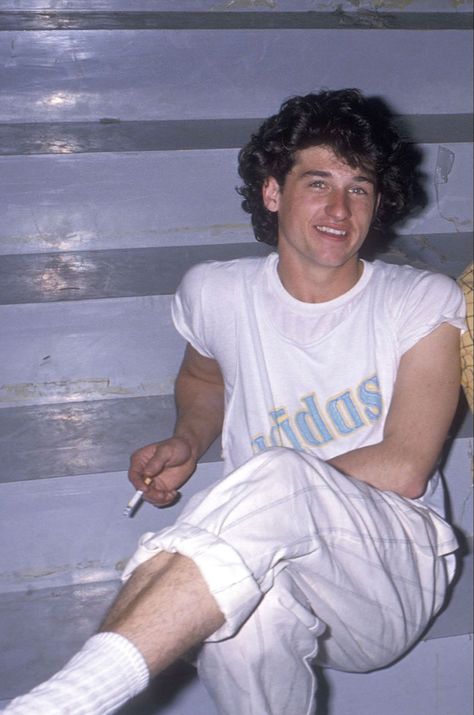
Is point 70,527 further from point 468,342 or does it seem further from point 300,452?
point 468,342

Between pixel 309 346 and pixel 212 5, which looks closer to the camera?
pixel 309 346

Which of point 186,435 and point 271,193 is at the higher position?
point 271,193

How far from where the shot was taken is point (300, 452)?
50.3 inches

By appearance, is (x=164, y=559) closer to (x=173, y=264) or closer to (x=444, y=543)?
(x=444, y=543)

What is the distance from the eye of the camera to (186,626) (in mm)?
1117

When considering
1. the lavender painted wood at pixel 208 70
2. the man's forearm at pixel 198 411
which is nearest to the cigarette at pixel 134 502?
the man's forearm at pixel 198 411

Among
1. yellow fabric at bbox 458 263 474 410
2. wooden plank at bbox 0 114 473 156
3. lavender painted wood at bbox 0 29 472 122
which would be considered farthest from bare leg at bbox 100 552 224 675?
lavender painted wood at bbox 0 29 472 122

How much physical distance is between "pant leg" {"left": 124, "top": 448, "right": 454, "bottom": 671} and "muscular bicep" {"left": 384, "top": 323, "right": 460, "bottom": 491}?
7 cm

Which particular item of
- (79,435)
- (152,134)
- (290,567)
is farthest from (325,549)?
(152,134)

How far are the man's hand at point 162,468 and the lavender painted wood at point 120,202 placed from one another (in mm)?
724

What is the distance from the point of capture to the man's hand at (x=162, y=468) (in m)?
1.62

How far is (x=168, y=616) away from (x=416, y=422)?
0.52 meters

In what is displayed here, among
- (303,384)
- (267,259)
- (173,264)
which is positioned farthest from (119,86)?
(303,384)

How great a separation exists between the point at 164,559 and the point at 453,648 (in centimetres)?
69
